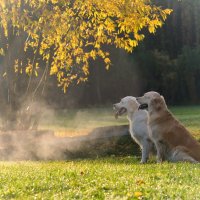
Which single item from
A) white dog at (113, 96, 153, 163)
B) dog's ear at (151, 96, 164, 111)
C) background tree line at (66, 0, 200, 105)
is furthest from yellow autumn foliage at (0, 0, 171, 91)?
background tree line at (66, 0, 200, 105)

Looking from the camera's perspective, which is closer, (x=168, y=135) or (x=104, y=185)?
(x=104, y=185)

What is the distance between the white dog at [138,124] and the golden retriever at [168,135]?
458 mm

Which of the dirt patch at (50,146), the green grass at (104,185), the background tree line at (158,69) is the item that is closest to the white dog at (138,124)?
the dirt patch at (50,146)

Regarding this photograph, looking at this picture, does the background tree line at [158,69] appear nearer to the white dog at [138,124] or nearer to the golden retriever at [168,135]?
the white dog at [138,124]

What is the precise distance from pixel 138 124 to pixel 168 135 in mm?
1086

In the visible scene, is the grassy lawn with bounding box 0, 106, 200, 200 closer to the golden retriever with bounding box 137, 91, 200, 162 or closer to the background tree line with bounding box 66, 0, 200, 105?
the golden retriever with bounding box 137, 91, 200, 162

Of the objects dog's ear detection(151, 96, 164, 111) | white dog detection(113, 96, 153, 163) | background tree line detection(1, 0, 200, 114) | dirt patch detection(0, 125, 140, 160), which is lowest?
dirt patch detection(0, 125, 140, 160)

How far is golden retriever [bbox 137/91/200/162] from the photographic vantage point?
10.3 metres

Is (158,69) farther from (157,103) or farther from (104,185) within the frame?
(104,185)

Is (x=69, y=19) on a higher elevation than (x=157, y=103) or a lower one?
higher

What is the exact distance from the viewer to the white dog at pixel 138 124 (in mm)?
11406

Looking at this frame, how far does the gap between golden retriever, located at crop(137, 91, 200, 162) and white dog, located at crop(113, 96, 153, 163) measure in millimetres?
458

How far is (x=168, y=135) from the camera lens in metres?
10.6

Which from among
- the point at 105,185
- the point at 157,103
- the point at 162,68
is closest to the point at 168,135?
the point at 157,103
